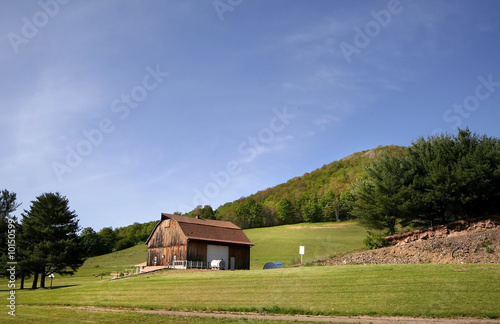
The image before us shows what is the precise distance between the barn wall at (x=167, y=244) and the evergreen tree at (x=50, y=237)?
9230mm

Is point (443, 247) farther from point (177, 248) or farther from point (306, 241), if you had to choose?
point (306, 241)

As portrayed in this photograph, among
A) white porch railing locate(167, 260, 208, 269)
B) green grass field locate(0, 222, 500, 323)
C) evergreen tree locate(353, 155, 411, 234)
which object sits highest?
evergreen tree locate(353, 155, 411, 234)

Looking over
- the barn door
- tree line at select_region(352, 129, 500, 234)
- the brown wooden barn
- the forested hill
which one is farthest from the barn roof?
the forested hill

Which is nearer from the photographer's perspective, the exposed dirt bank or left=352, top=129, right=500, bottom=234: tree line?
the exposed dirt bank

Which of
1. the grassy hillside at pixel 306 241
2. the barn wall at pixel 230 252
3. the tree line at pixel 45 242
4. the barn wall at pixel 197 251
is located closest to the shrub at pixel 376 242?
the barn wall at pixel 230 252

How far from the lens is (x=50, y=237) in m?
36.4

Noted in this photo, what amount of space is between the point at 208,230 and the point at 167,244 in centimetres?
503

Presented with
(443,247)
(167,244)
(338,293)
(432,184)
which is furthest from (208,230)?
(338,293)

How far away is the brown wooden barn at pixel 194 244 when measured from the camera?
1617 inches

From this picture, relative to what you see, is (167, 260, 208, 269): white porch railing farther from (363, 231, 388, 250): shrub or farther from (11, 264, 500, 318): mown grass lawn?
(363, 231, 388, 250): shrub

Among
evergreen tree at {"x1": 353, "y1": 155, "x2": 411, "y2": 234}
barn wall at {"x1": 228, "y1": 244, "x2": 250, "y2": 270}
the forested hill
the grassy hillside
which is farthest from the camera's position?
the forested hill

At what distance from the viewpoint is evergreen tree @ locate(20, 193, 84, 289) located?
35.2 metres

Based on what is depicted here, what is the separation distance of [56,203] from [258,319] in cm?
3174

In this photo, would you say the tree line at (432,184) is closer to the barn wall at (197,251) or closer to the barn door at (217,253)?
the barn door at (217,253)
